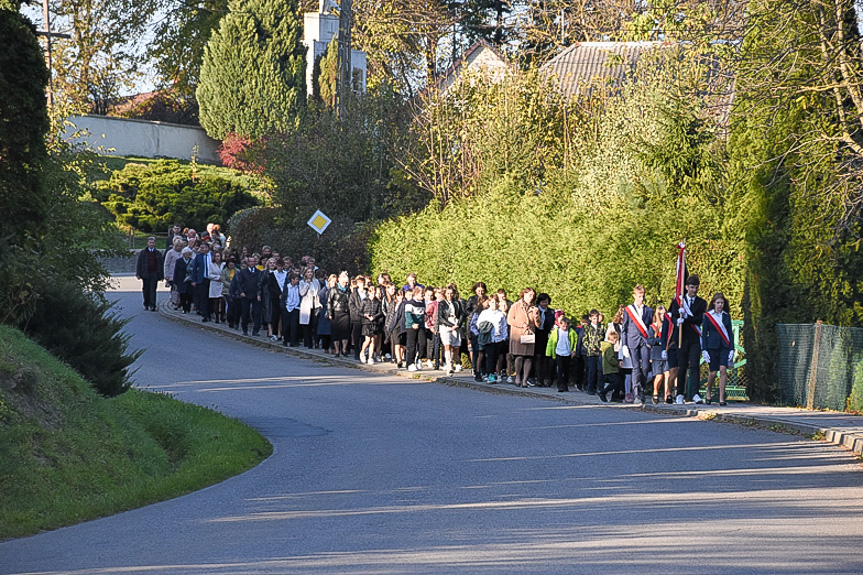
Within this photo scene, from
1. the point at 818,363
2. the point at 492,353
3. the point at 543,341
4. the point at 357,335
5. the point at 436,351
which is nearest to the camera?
the point at 818,363

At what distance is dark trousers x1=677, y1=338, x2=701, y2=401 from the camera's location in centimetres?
1970

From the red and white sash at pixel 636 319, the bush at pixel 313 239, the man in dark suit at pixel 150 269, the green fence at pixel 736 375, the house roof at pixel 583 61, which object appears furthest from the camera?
the house roof at pixel 583 61

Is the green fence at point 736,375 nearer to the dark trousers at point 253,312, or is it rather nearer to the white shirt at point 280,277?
the white shirt at point 280,277

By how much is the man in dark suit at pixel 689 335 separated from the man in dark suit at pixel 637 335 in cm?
44

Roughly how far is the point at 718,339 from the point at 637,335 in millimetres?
1338

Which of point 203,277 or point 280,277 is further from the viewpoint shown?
point 203,277

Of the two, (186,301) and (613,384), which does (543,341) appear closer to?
(613,384)

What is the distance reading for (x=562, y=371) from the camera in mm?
21781

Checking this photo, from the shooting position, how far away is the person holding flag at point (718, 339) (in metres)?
19.3

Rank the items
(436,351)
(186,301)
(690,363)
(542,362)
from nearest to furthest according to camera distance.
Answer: (690,363) → (542,362) → (436,351) → (186,301)

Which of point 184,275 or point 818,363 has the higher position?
point 184,275

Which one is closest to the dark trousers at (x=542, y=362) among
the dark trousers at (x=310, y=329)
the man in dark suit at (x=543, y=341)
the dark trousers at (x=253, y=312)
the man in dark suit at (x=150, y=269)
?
the man in dark suit at (x=543, y=341)

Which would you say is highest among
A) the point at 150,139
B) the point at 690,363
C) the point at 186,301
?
the point at 150,139

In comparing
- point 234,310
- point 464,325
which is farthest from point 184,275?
point 464,325
